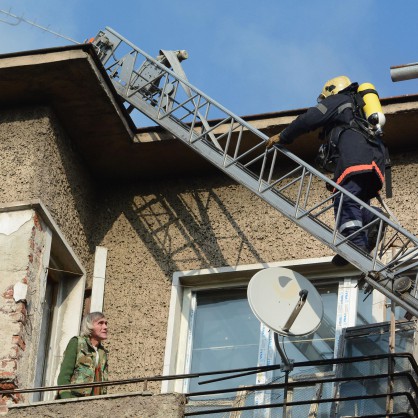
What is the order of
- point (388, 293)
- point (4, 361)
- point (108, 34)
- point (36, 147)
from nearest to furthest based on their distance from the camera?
point (388, 293) < point (4, 361) < point (36, 147) < point (108, 34)

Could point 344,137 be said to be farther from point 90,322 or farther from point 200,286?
point 90,322

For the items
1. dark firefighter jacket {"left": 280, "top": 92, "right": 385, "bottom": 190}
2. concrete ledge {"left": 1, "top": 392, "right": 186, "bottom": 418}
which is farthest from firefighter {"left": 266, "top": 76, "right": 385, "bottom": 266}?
concrete ledge {"left": 1, "top": 392, "right": 186, "bottom": 418}

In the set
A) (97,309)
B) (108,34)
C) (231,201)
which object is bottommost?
(97,309)

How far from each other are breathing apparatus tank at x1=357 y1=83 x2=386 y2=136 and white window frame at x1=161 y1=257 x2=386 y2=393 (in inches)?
56.8

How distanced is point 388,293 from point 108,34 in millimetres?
4673

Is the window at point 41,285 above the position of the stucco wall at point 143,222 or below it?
below

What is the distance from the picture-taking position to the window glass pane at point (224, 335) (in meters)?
13.4

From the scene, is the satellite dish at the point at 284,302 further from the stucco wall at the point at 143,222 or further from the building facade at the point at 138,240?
the stucco wall at the point at 143,222

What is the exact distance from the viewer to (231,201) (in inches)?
564

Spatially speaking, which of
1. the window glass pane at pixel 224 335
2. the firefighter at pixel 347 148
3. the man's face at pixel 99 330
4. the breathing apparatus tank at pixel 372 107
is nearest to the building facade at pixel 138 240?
the window glass pane at pixel 224 335

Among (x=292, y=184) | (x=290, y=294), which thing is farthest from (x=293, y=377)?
(x=292, y=184)

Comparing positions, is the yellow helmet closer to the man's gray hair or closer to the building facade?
the building facade

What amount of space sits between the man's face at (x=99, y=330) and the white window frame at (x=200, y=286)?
3.03 ft

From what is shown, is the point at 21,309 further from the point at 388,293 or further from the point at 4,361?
the point at 388,293
